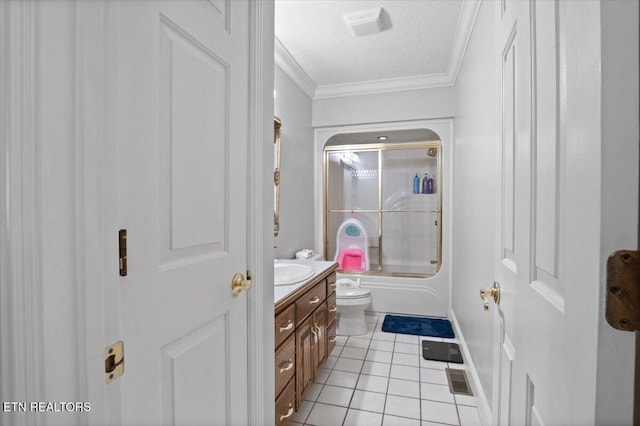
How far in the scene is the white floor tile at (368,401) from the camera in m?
1.83

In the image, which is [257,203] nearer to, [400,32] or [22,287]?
[22,287]

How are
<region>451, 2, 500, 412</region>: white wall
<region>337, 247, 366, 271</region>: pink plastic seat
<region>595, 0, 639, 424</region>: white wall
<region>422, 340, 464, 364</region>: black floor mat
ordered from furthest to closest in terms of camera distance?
<region>337, 247, 366, 271</region>: pink plastic seat
<region>422, 340, 464, 364</region>: black floor mat
<region>451, 2, 500, 412</region>: white wall
<region>595, 0, 639, 424</region>: white wall

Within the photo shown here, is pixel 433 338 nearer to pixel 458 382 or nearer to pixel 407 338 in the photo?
pixel 407 338

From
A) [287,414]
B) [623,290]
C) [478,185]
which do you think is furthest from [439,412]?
[623,290]

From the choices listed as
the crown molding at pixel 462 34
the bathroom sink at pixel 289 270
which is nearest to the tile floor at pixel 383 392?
the bathroom sink at pixel 289 270

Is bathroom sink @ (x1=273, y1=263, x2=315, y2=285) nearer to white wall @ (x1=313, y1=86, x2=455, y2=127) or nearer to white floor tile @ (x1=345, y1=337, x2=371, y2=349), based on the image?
white floor tile @ (x1=345, y1=337, x2=371, y2=349)

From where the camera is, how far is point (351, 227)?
12.9 ft

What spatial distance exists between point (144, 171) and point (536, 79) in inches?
33.6

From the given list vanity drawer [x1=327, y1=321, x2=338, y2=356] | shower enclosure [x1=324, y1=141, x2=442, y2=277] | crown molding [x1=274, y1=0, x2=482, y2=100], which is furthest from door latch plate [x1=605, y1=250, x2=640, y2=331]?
shower enclosure [x1=324, y1=141, x2=442, y2=277]

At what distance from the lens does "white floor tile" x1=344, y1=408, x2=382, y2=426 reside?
1706 mm

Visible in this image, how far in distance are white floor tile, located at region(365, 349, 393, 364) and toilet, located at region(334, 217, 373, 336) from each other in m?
0.34

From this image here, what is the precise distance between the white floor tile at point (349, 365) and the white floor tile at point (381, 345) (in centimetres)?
28

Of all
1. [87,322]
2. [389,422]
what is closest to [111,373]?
[87,322]

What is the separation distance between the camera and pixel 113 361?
0.56 meters
